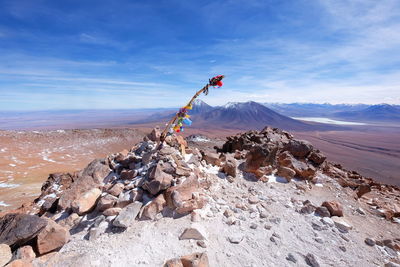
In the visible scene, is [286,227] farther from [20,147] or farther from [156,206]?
[20,147]

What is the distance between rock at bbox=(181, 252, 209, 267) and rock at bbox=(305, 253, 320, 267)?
6.12ft

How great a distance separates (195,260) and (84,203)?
3.03 metres

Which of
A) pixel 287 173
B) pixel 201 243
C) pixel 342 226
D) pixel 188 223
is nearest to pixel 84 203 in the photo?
pixel 188 223

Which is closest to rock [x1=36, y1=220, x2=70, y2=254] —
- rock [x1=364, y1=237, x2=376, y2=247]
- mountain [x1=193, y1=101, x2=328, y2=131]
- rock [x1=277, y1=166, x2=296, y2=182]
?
rock [x1=364, y1=237, x2=376, y2=247]

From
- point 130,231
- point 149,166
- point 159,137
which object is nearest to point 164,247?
point 130,231

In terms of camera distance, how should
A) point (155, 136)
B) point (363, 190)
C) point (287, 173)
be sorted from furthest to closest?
point (363, 190) < point (155, 136) < point (287, 173)

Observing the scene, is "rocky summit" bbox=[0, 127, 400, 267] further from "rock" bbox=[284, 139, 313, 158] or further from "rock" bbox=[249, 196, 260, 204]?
"rock" bbox=[284, 139, 313, 158]

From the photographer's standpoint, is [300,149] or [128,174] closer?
[128,174]

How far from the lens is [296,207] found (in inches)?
191

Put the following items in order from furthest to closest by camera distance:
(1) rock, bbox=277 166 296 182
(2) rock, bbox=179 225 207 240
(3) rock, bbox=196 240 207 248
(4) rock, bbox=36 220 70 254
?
1. (1) rock, bbox=277 166 296 182
2. (2) rock, bbox=179 225 207 240
3. (3) rock, bbox=196 240 207 248
4. (4) rock, bbox=36 220 70 254

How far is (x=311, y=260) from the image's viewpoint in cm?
319

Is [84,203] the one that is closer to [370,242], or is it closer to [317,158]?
[370,242]

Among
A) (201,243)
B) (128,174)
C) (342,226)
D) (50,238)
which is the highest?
(128,174)

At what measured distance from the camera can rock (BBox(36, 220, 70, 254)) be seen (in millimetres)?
3145
